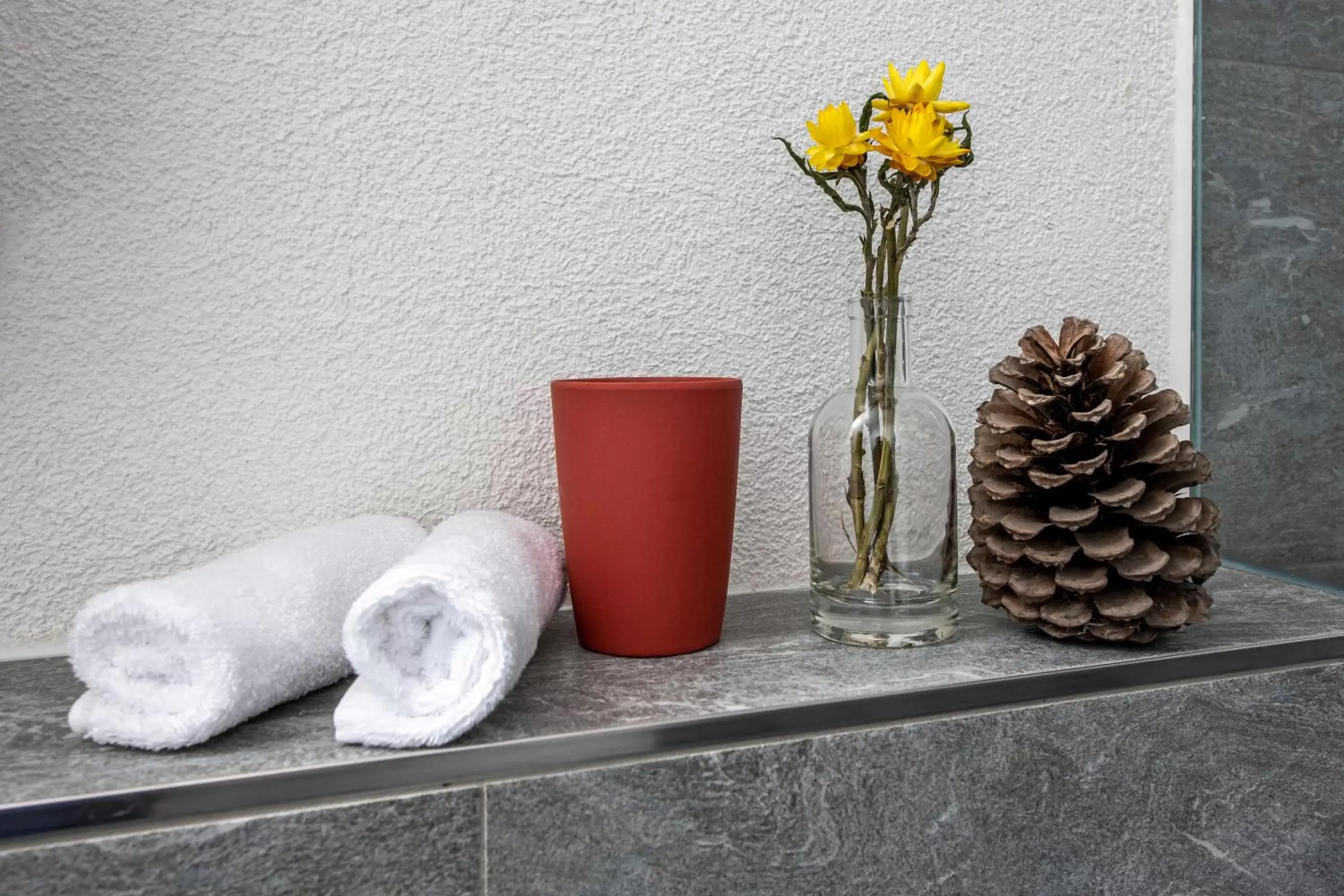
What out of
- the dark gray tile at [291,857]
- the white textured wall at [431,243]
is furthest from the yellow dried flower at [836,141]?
the dark gray tile at [291,857]

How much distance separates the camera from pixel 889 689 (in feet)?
1.48

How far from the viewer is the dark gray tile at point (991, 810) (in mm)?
400

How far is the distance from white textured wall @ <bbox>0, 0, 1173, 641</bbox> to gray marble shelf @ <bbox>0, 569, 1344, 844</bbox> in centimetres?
11

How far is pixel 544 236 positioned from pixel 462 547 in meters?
0.26

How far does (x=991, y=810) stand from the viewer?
46 cm

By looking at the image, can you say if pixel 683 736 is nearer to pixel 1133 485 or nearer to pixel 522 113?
pixel 1133 485

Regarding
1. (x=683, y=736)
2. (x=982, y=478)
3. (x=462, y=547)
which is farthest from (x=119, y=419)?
Result: (x=982, y=478)

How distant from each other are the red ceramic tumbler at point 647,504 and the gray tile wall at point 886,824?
12cm

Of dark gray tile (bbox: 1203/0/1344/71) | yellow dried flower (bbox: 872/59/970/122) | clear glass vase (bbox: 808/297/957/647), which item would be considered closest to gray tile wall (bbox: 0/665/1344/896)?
clear glass vase (bbox: 808/297/957/647)

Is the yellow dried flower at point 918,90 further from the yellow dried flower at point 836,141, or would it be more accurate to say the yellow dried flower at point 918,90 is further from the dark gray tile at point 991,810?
the dark gray tile at point 991,810

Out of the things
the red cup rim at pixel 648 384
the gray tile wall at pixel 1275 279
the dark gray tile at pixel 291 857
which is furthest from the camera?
the gray tile wall at pixel 1275 279

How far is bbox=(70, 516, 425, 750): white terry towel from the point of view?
0.39 meters

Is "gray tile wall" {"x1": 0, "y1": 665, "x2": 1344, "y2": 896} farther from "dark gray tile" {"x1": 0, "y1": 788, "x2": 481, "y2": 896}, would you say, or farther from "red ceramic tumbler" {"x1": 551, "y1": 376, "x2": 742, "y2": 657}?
"red ceramic tumbler" {"x1": 551, "y1": 376, "x2": 742, "y2": 657}

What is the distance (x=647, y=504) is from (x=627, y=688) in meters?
0.10
